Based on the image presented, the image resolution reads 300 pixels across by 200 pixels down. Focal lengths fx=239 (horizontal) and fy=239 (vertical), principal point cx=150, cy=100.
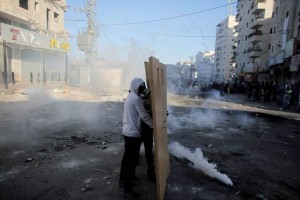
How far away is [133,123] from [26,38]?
19.3 m

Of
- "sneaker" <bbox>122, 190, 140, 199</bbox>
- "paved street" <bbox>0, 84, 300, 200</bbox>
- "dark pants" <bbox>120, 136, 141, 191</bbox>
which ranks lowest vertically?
"paved street" <bbox>0, 84, 300, 200</bbox>

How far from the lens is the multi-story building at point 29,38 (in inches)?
723

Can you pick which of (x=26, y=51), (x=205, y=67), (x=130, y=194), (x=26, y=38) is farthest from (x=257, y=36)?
(x=205, y=67)

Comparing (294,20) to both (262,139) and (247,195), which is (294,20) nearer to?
(262,139)

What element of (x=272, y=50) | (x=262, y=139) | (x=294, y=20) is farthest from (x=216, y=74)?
(x=262, y=139)

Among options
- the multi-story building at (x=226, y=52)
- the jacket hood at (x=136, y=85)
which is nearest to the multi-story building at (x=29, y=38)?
the jacket hood at (x=136, y=85)

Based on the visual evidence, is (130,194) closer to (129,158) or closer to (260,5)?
(129,158)

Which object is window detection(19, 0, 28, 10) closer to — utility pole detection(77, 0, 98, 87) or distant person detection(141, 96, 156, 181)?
utility pole detection(77, 0, 98, 87)

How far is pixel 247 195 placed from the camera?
149 inches

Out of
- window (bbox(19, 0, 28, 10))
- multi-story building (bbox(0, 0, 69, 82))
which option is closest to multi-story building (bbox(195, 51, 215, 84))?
multi-story building (bbox(0, 0, 69, 82))

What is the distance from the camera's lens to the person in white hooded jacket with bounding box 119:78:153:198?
344cm

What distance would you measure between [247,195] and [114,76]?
36.9 m

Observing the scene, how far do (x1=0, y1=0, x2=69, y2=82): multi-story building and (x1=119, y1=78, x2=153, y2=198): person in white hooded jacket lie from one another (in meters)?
15.3

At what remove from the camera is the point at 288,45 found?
2145 centimetres
